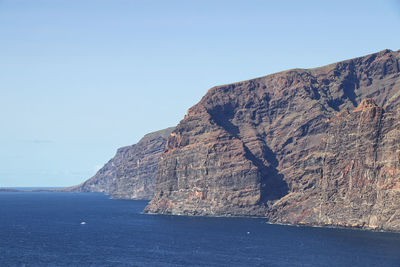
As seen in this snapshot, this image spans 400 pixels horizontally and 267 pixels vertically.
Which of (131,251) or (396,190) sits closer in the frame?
(131,251)

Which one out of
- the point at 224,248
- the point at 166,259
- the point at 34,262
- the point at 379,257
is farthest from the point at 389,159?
the point at 34,262

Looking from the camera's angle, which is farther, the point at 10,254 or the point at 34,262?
the point at 10,254

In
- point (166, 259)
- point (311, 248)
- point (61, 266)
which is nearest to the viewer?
point (61, 266)

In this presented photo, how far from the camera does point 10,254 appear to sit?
169m

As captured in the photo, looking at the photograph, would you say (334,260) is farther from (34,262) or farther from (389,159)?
(34,262)

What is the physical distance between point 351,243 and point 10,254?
100833 millimetres

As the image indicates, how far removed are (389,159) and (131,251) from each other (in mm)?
90316

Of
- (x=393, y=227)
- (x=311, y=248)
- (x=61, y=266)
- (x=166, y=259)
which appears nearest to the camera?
(x=61, y=266)

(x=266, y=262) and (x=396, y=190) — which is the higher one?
(x=396, y=190)

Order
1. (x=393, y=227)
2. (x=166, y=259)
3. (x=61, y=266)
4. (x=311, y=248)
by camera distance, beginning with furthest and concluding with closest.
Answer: (x=393, y=227) < (x=311, y=248) < (x=166, y=259) < (x=61, y=266)

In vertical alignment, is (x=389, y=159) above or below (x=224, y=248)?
above

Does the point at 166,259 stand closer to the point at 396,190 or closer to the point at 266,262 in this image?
the point at 266,262

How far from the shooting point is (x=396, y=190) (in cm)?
19150

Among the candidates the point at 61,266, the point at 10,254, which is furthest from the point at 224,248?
the point at 10,254
